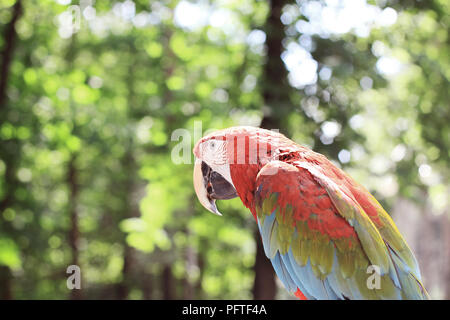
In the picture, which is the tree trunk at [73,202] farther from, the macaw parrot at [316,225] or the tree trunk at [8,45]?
the macaw parrot at [316,225]

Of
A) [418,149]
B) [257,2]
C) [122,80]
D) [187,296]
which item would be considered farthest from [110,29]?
[418,149]

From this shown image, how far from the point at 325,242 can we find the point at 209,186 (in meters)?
0.42

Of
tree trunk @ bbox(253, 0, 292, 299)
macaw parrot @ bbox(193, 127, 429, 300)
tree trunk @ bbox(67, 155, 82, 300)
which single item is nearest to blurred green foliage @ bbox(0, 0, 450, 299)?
tree trunk @ bbox(253, 0, 292, 299)

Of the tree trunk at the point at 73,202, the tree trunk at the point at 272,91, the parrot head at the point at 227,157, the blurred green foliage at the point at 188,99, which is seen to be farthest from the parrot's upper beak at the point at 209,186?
the tree trunk at the point at 73,202

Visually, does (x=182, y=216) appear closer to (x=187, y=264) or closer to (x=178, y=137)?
(x=187, y=264)

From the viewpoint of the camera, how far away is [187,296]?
3.00 meters

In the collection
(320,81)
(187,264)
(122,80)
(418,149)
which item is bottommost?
(187,264)

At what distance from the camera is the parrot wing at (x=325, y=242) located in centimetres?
92

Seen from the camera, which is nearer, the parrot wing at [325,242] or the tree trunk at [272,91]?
the parrot wing at [325,242]

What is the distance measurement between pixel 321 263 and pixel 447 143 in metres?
2.10

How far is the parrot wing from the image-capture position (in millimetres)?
917

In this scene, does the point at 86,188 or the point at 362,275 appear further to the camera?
the point at 86,188

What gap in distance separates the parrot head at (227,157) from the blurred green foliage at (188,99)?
29.9 inches
